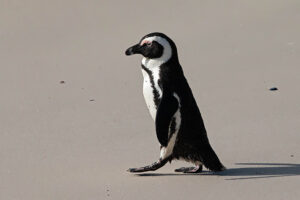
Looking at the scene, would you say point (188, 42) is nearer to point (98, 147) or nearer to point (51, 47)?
point (51, 47)

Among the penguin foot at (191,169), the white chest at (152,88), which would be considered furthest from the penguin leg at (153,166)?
the white chest at (152,88)

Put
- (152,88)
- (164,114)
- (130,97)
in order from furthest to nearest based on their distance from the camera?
(130,97) → (152,88) → (164,114)

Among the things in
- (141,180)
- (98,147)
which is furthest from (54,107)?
(141,180)

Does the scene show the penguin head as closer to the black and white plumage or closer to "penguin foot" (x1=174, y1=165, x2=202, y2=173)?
the black and white plumage

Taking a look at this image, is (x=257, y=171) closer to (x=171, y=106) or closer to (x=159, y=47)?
(x=171, y=106)

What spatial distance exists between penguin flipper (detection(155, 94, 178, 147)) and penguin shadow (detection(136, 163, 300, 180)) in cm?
41

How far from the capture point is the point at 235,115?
25.9 feet

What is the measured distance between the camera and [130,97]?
873 centimetres

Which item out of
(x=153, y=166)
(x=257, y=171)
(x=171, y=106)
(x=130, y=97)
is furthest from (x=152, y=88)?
(x=130, y=97)

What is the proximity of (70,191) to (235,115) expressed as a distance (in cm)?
214

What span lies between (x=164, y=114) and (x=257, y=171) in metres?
0.76

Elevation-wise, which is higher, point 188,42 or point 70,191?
point 188,42

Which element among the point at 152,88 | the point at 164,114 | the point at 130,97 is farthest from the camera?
the point at 130,97

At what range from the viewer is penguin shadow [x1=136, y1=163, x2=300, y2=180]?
6.31 meters
